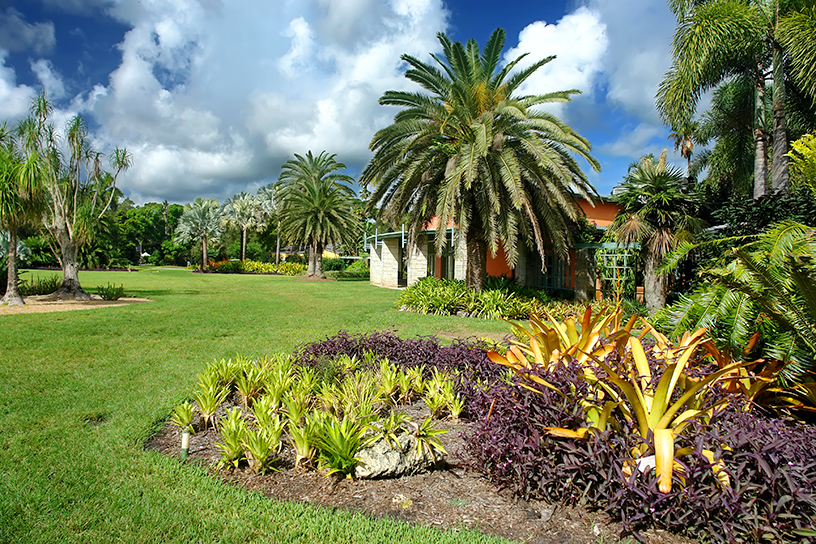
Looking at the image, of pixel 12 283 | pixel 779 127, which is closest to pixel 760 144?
pixel 779 127

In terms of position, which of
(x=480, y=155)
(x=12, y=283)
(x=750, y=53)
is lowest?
(x=12, y=283)

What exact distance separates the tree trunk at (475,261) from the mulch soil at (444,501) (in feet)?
33.1

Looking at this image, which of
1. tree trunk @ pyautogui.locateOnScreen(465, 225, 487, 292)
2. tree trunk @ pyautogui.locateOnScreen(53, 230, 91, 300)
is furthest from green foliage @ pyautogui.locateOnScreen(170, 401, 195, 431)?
tree trunk @ pyautogui.locateOnScreen(53, 230, 91, 300)

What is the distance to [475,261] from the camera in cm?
1371

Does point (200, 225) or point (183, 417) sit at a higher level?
point (200, 225)

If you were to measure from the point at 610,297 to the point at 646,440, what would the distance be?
40.8 feet

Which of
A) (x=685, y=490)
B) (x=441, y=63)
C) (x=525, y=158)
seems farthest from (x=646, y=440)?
(x=441, y=63)

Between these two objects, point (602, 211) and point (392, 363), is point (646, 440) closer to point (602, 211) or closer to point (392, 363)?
point (392, 363)

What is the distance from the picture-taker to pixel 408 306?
13.9 m

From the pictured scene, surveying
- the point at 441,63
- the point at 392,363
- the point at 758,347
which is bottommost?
the point at 392,363

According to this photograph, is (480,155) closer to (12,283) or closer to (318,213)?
(12,283)

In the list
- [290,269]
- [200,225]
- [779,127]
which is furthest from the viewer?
[200,225]

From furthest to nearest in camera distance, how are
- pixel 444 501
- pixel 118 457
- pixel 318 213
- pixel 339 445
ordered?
pixel 318 213 → pixel 118 457 → pixel 339 445 → pixel 444 501

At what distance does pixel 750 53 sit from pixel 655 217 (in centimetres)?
594
